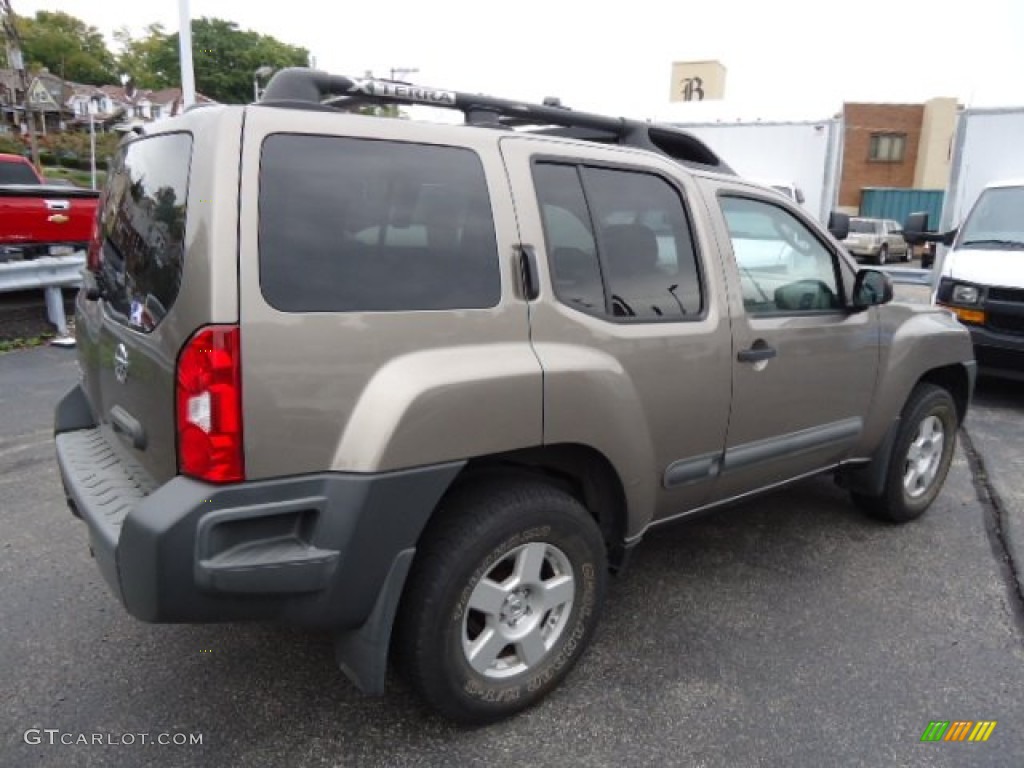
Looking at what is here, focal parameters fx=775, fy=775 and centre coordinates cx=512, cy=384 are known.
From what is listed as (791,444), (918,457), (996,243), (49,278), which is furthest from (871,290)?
(49,278)

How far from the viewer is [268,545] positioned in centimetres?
201

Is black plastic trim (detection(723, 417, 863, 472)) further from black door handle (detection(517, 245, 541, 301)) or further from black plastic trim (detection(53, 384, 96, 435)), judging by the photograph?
black plastic trim (detection(53, 384, 96, 435))

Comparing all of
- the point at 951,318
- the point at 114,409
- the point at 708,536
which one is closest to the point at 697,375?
the point at 708,536

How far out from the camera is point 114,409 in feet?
8.21

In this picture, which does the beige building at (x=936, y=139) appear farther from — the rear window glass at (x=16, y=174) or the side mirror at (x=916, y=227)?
the rear window glass at (x=16, y=174)

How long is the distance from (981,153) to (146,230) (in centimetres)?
1087

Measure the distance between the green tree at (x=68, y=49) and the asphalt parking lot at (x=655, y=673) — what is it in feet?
256

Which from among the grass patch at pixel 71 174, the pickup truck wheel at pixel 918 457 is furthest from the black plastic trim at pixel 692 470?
the grass patch at pixel 71 174

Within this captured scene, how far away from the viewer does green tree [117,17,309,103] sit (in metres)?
70.6

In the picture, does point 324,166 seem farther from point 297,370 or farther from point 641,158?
point 641,158

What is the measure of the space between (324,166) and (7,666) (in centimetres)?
213

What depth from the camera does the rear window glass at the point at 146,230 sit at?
2076 mm

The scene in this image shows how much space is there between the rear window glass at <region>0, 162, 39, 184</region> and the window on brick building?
38051mm

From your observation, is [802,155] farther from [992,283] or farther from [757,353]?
[757,353]
